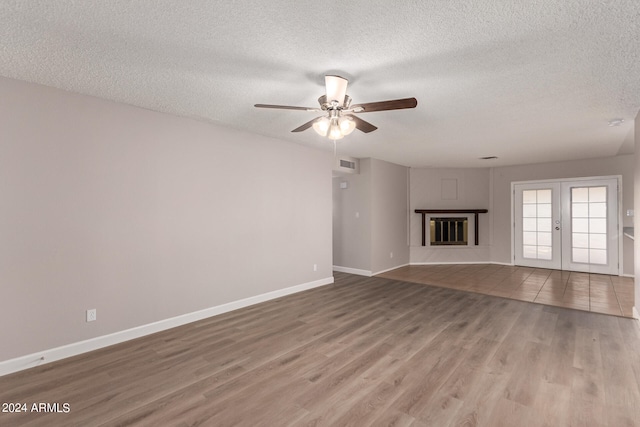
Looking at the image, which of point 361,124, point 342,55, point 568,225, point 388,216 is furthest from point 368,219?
point 568,225

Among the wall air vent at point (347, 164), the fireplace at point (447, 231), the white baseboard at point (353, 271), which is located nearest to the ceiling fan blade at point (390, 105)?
the wall air vent at point (347, 164)

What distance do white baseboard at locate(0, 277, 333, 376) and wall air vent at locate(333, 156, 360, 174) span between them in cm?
276

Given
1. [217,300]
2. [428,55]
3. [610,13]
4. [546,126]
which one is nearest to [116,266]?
[217,300]

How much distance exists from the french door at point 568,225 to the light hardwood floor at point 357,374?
11.5ft

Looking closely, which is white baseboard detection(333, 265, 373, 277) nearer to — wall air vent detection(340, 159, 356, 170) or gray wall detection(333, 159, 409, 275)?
gray wall detection(333, 159, 409, 275)

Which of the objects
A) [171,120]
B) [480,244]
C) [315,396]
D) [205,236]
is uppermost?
[171,120]

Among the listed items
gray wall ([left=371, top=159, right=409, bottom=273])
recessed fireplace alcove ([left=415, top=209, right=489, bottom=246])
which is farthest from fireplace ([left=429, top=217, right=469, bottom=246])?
gray wall ([left=371, top=159, right=409, bottom=273])

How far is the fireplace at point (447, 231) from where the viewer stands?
787 cm

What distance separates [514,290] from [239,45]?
5605 millimetres

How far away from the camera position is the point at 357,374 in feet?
8.38

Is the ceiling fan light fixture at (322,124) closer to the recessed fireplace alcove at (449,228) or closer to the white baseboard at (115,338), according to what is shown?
the white baseboard at (115,338)

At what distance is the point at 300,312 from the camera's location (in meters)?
4.14

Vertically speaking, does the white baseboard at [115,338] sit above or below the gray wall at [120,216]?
below

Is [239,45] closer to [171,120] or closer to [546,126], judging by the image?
[171,120]
